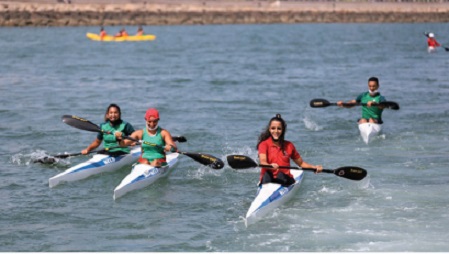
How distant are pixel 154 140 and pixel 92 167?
1913 millimetres

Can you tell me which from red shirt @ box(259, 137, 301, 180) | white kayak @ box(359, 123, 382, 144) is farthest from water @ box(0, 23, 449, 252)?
red shirt @ box(259, 137, 301, 180)

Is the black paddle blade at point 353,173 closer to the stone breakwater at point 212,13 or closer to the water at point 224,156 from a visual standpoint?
the water at point 224,156

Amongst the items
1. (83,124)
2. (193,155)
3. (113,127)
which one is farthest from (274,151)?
(83,124)

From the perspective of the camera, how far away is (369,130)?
2003 centimetres

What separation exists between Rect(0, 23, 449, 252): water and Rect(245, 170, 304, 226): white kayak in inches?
6.6

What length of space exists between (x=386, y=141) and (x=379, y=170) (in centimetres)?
327

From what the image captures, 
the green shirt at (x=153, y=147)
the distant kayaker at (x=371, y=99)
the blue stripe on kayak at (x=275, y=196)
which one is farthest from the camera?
the distant kayaker at (x=371, y=99)

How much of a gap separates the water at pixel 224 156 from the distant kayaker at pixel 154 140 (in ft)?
2.08

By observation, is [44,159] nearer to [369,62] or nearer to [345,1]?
[369,62]

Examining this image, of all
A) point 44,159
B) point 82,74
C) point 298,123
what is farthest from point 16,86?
point 44,159

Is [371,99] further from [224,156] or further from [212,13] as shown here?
[212,13]

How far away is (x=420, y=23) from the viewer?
111875mm

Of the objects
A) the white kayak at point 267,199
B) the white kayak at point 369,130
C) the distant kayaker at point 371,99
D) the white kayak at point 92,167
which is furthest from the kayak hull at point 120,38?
the white kayak at point 267,199

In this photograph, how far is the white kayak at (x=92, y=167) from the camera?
1633 cm
